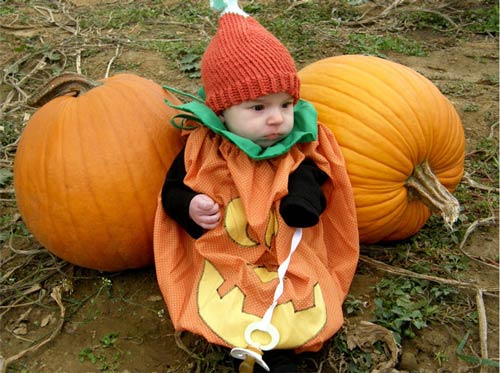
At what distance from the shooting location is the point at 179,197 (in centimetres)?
237

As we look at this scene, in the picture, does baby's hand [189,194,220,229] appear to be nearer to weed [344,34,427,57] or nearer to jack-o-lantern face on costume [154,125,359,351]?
jack-o-lantern face on costume [154,125,359,351]

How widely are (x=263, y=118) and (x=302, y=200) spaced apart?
360 millimetres

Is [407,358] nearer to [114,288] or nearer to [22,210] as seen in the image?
[114,288]

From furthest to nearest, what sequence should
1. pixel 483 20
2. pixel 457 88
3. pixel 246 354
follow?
1. pixel 483 20
2. pixel 457 88
3. pixel 246 354

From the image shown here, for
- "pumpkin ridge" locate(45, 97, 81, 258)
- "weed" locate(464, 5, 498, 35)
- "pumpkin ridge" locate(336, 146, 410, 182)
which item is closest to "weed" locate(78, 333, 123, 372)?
"pumpkin ridge" locate(45, 97, 81, 258)

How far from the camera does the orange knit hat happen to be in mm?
2260

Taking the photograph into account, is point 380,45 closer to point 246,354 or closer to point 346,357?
point 346,357

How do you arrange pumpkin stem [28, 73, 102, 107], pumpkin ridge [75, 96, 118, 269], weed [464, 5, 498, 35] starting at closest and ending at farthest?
pumpkin ridge [75, 96, 118, 269] → pumpkin stem [28, 73, 102, 107] → weed [464, 5, 498, 35]

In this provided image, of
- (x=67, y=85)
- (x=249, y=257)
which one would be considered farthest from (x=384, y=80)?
(x=67, y=85)

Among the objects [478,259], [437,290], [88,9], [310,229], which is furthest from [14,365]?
[88,9]

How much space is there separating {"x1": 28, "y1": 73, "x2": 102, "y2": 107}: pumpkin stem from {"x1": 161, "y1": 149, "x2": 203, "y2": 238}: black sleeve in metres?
0.70

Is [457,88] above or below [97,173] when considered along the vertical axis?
below

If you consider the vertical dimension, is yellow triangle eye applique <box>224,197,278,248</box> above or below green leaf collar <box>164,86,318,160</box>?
below

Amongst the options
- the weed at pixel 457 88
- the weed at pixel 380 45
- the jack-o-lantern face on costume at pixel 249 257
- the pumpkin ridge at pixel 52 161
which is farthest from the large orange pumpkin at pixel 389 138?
the weed at pixel 380 45
